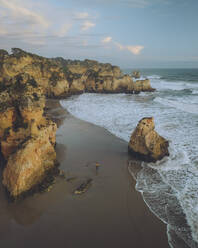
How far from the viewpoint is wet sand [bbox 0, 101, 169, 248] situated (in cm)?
514

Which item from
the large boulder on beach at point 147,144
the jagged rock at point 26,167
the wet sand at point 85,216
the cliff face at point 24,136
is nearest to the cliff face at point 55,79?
the cliff face at point 24,136

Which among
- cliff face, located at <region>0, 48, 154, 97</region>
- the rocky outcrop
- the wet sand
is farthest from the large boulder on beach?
cliff face, located at <region>0, 48, 154, 97</region>

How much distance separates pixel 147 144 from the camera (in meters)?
9.70

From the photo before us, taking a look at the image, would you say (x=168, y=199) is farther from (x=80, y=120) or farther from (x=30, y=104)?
(x=80, y=120)

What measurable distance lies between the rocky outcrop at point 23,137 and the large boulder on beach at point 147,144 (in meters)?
4.67

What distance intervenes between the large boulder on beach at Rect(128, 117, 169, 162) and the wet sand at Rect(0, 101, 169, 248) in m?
1.54

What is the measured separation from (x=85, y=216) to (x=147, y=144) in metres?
5.34

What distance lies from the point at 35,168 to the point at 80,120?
1083 cm

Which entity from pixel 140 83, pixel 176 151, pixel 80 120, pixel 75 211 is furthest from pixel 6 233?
pixel 140 83

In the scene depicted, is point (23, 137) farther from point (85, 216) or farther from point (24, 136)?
point (85, 216)

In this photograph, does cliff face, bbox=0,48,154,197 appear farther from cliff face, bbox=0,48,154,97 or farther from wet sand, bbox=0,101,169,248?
cliff face, bbox=0,48,154,97

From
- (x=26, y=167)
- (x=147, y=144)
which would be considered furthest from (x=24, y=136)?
(x=147, y=144)

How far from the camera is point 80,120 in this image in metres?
17.6

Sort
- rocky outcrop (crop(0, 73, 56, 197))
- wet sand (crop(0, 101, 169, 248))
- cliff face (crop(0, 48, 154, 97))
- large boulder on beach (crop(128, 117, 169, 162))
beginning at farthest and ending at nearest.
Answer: cliff face (crop(0, 48, 154, 97))
large boulder on beach (crop(128, 117, 169, 162))
rocky outcrop (crop(0, 73, 56, 197))
wet sand (crop(0, 101, 169, 248))
